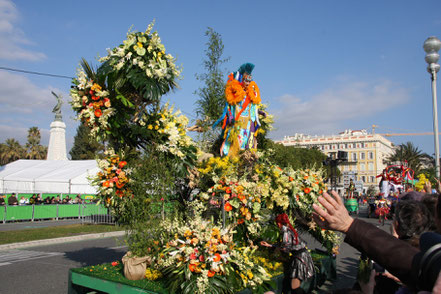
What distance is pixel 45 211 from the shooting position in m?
20.0

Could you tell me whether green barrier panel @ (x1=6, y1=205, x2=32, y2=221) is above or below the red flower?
below

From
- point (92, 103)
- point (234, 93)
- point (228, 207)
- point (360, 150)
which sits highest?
point (360, 150)

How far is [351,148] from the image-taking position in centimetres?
8875

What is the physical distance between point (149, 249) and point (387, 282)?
10.5 ft

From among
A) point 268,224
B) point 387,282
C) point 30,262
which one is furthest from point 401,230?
point 30,262

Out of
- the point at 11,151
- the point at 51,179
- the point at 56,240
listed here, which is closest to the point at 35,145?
the point at 11,151

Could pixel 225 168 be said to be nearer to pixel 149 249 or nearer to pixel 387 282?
pixel 149 249

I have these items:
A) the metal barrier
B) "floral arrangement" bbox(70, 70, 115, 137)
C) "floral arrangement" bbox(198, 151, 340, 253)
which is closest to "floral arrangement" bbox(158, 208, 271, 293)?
"floral arrangement" bbox(198, 151, 340, 253)

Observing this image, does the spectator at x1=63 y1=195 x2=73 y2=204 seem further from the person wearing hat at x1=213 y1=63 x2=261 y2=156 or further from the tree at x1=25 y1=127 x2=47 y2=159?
the tree at x1=25 y1=127 x2=47 y2=159

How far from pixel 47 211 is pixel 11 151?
4006 centimetres

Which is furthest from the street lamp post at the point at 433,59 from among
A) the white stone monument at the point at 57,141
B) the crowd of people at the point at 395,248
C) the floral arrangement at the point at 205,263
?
the white stone monument at the point at 57,141

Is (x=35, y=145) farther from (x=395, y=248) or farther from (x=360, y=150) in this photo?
(x=360, y=150)

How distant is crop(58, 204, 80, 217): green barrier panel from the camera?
20.8m

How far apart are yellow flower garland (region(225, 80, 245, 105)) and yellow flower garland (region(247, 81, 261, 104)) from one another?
17cm
